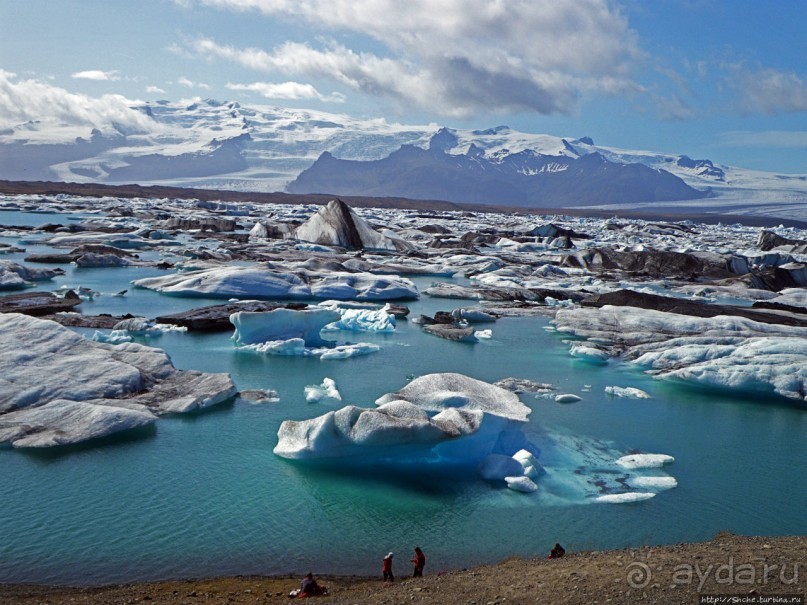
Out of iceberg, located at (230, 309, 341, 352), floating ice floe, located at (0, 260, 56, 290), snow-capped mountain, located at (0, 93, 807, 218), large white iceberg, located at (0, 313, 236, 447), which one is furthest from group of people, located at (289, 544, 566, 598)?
snow-capped mountain, located at (0, 93, 807, 218)

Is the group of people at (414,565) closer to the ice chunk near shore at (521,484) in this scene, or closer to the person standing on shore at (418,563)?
the person standing on shore at (418,563)

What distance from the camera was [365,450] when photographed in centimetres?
883

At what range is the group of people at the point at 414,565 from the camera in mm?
6273

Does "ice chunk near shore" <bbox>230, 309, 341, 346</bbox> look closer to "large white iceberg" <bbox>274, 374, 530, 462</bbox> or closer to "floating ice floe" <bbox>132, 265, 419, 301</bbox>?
"floating ice floe" <bbox>132, 265, 419, 301</bbox>

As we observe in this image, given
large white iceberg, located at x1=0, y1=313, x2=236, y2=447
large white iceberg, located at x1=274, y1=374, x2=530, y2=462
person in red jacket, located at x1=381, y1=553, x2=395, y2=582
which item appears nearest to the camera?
person in red jacket, located at x1=381, y1=553, x2=395, y2=582

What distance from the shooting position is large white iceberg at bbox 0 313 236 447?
30.3 ft

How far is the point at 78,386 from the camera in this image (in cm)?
1015

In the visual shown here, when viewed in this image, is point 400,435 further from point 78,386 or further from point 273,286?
point 273,286

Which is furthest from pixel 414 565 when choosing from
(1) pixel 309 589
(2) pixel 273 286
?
(2) pixel 273 286

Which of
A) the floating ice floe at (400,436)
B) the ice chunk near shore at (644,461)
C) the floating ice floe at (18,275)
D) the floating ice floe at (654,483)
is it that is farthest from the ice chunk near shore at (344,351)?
the floating ice floe at (18,275)

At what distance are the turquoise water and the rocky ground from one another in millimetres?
387

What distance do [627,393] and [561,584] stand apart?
7.99m

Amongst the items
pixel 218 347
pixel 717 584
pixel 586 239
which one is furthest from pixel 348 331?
pixel 586 239

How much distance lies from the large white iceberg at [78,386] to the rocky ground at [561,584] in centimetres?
347
